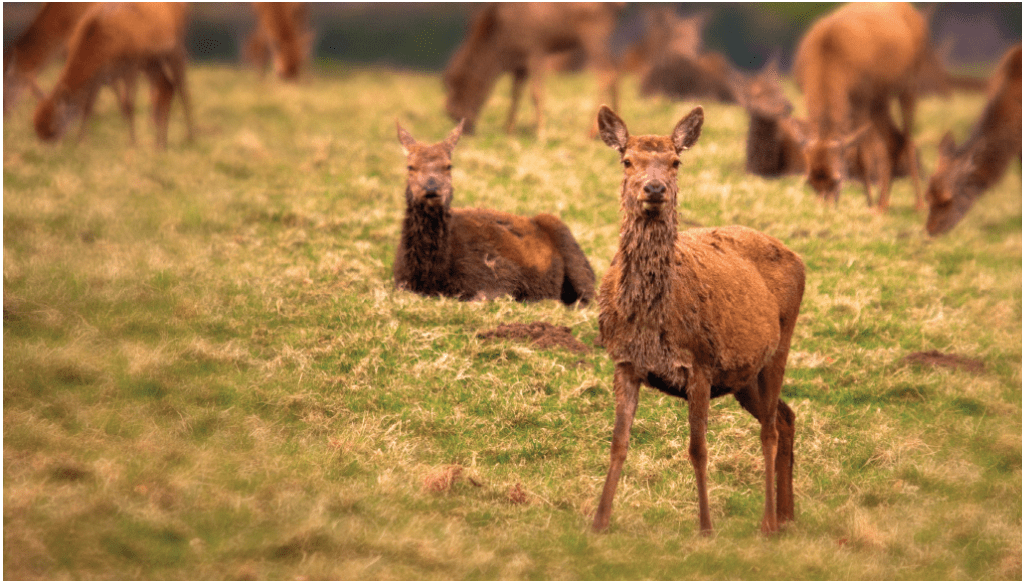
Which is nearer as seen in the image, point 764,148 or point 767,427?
point 767,427

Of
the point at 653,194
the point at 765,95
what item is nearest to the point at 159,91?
Result: the point at 765,95

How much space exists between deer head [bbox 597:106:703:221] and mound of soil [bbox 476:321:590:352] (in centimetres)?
290

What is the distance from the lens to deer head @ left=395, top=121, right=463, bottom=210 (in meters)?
9.30

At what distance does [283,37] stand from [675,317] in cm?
1733

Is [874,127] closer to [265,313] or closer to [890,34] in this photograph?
[890,34]

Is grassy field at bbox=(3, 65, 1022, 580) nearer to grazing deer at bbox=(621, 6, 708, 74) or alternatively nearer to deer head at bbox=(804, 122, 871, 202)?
deer head at bbox=(804, 122, 871, 202)

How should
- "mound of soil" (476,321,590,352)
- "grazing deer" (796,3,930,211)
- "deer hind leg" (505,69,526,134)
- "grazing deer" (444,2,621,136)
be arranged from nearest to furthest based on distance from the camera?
1. "mound of soil" (476,321,590,352)
2. "grazing deer" (796,3,930,211)
3. "deer hind leg" (505,69,526,134)
4. "grazing deer" (444,2,621,136)

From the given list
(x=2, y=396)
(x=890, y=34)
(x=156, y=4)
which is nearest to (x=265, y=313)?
(x=2, y=396)

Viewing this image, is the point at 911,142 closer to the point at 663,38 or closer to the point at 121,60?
the point at 663,38

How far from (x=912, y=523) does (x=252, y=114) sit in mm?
13860

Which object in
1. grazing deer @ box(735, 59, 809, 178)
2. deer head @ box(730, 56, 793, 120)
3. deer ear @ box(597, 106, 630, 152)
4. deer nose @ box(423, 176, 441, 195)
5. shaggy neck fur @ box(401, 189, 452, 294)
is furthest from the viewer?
deer head @ box(730, 56, 793, 120)

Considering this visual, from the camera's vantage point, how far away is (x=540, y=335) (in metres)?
8.91

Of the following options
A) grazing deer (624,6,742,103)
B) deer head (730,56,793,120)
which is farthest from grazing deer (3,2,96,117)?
grazing deer (624,6,742,103)

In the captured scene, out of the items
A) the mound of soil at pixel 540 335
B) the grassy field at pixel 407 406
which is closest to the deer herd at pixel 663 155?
the grassy field at pixel 407 406
